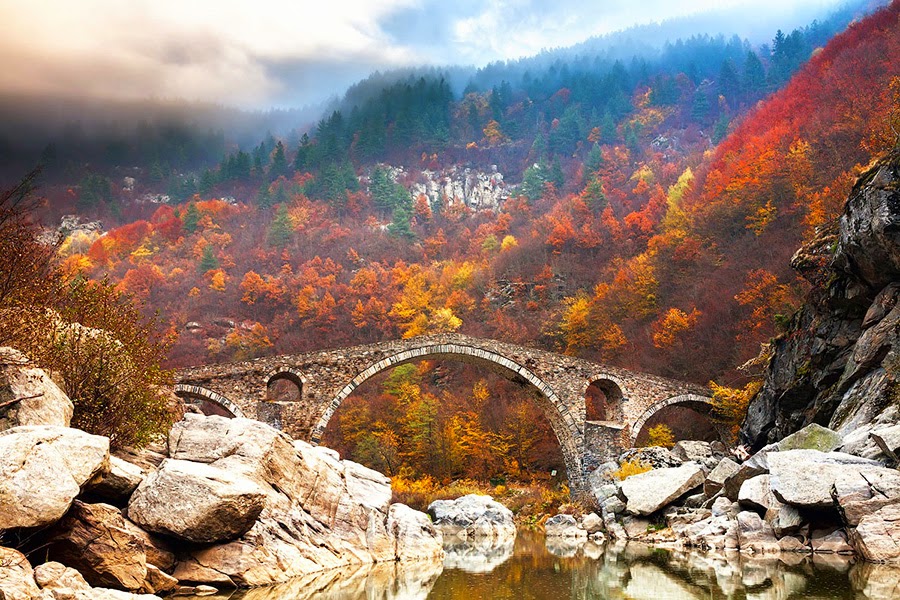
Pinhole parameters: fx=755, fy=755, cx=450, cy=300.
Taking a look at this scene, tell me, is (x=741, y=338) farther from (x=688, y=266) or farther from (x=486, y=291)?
(x=486, y=291)

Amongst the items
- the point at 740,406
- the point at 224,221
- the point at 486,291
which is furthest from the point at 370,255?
the point at 740,406

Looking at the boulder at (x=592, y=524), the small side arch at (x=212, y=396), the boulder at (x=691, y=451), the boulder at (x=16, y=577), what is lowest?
the boulder at (x=592, y=524)

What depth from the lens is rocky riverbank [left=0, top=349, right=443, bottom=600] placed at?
663 cm

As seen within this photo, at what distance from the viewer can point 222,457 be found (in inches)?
413

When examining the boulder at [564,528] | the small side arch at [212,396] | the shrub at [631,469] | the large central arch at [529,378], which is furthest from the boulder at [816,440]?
the small side arch at [212,396]

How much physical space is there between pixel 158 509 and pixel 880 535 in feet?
28.2

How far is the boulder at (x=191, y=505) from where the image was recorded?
319 inches

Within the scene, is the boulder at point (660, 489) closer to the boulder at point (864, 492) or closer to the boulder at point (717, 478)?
the boulder at point (717, 478)

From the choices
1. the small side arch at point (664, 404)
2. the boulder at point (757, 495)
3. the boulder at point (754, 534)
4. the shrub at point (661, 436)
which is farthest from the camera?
the shrub at point (661, 436)

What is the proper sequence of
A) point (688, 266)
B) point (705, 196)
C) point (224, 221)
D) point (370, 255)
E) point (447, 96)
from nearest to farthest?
1. point (688, 266)
2. point (705, 196)
3. point (370, 255)
4. point (224, 221)
5. point (447, 96)

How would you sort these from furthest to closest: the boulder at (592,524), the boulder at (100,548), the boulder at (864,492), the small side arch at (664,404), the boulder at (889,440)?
the small side arch at (664,404) → the boulder at (592,524) → the boulder at (889,440) → the boulder at (864,492) → the boulder at (100,548)

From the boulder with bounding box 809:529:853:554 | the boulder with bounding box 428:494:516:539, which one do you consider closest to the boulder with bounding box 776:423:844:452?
the boulder with bounding box 809:529:853:554

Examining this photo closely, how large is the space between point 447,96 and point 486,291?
57.1 metres

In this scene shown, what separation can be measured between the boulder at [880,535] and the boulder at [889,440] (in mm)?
1318
